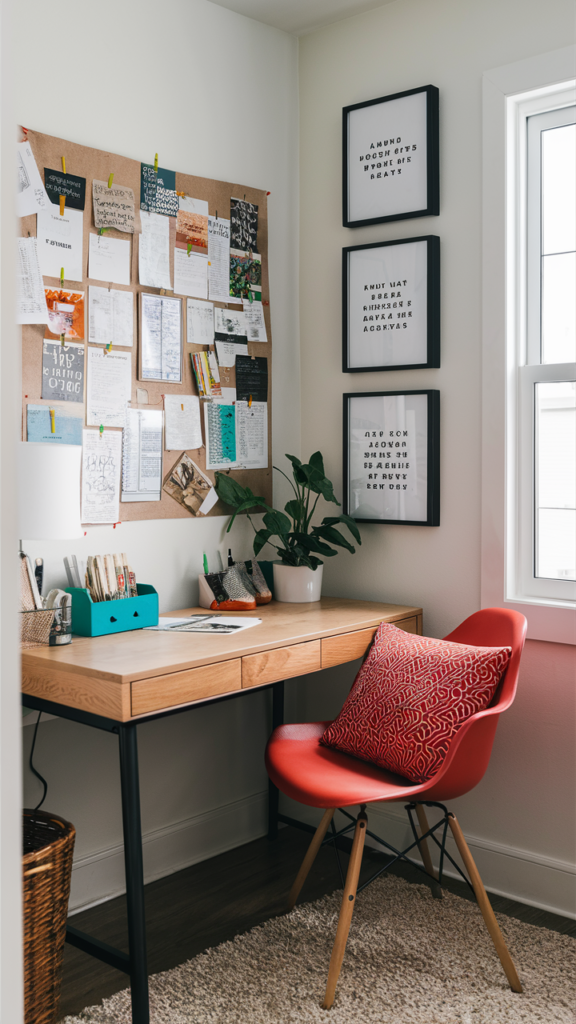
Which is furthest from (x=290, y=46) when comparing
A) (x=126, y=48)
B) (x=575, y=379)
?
(x=575, y=379)

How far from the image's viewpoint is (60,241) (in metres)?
2.19

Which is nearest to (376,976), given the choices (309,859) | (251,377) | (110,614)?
(309,859)

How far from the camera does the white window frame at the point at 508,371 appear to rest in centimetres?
238

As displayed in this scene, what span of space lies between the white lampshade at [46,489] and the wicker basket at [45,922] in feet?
2.27

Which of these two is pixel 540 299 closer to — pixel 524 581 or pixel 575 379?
pixel 575 379

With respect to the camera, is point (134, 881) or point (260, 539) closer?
point (134, 881)

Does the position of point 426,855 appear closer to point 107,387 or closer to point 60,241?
point 107,387

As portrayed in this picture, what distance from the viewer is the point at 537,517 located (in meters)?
2.45

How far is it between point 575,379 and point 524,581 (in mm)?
615

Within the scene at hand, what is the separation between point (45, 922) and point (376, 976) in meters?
0.81

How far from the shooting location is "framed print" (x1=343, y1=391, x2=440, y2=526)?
2596mm

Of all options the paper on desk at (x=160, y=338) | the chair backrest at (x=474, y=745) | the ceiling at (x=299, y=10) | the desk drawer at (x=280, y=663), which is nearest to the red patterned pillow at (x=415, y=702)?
the chair backrest at (x=474, y=745)

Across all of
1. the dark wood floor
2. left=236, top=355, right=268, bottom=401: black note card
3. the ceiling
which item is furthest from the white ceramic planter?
the ceiling

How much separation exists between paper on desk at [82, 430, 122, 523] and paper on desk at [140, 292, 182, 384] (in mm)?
239
